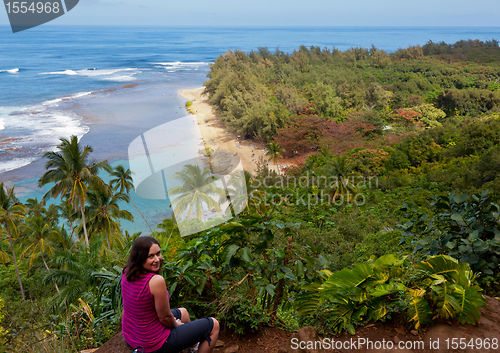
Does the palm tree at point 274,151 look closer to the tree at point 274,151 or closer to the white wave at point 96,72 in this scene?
the tree at point 274,151

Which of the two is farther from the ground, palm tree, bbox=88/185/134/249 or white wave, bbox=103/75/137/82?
Answer: white wave, bbox=103/75/137/82

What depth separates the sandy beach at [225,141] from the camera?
2938cm

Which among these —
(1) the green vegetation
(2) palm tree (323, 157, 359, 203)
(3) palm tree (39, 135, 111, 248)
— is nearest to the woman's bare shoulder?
(1) the green vegetation

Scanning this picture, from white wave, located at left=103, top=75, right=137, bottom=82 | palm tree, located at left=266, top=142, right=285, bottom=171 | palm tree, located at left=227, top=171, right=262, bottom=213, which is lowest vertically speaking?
palm tree, located at left=266, top=142, right=285, bottom=171

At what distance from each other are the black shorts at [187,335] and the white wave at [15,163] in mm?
35167

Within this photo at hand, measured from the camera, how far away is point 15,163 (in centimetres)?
3114

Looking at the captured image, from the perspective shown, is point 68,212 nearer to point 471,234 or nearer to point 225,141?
point 225,141

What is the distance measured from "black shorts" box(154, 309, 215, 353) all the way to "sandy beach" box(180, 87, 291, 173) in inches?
945

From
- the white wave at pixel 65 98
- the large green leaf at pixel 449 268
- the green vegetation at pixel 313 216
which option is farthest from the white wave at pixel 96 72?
the large green leaf at pixel 449 268

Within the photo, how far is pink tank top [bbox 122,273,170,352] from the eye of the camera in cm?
178

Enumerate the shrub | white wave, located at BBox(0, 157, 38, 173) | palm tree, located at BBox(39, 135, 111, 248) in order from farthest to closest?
1. white wave, located at BBox(0, 157, 38, 173)
2. palm tree, located at BBox(39, 135, 111, 248)
3. the shrub

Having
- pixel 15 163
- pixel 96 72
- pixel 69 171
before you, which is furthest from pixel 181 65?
pixel 69 171

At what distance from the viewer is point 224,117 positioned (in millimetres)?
37875

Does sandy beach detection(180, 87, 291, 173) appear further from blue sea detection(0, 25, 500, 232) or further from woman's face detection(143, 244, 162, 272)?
woman's face detection(143, 244, 162, 272)
